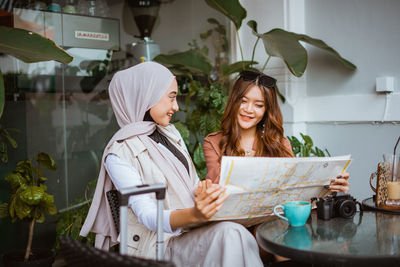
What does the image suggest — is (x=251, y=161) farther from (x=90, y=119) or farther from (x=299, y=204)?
(x=90, y=119)

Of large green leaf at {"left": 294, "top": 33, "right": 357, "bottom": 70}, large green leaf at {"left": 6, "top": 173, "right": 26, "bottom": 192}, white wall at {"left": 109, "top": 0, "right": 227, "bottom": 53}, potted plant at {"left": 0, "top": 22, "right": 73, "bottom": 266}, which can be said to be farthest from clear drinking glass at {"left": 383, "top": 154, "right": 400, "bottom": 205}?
white wall at {"left": 109, "top": 0, "right": 227, "bottom": 53}

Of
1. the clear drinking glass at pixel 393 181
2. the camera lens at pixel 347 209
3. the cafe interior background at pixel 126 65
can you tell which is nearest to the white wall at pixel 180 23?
the cafe interior background at pixel 126 65

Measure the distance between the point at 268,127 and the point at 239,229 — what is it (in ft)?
2.98

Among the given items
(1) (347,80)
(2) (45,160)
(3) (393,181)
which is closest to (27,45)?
(2) (45,160)

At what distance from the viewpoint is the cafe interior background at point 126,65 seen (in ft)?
10.2

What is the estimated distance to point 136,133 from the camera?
1.82 meters

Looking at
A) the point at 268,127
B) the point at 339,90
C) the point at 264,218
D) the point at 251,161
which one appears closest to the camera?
the point at 251,161

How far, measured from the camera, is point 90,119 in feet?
11.1

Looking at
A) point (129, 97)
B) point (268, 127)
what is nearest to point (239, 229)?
point (129, 97)

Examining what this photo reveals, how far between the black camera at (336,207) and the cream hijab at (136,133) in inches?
19.6

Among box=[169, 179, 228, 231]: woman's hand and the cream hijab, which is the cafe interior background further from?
box=[169, 179, 228, 231]: woman's hand

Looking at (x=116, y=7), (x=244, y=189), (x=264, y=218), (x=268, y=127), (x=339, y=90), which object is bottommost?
(x=264, y=218)

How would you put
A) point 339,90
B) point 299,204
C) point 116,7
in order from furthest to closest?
point 116,7
point 339,90
point 299,204

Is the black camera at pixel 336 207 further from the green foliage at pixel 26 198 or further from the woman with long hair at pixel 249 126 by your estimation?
the green foliage at pixel 26 198
